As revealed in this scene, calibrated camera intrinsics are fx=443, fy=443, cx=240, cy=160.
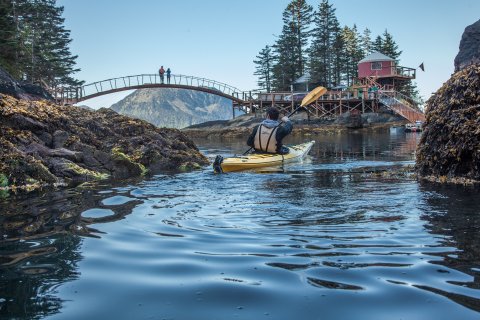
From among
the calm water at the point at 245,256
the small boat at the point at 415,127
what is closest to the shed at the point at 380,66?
the small boat at the point at 415,127

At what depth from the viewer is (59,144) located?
37.8ft

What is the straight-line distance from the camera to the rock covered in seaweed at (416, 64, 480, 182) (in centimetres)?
822

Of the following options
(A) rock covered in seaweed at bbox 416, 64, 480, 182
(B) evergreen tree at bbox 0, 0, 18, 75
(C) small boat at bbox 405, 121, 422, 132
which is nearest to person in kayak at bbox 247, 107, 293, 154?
(A) rock covered in seaweed at bbox 416, 64, 480, 182

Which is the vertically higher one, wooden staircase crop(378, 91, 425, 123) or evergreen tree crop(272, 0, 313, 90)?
evergreen tree crop(272, 0, 313, 90)

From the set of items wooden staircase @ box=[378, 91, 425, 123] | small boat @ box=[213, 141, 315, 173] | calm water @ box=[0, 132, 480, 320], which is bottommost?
calm water @ box=[0, 132, 480, 320]

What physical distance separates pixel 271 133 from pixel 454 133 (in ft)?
17.9

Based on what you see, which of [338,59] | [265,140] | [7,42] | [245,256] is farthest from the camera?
[338,59]

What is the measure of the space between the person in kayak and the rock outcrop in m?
4.46

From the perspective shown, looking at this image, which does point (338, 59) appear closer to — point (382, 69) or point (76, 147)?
point (382, 69)

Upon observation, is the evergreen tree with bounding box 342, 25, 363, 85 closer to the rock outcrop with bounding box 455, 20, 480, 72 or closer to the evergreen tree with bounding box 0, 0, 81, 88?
the evergreen tree with bounding box 0, 0, 81, 88

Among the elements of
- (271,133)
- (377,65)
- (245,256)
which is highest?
(377,65)

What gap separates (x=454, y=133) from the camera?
8.50 m

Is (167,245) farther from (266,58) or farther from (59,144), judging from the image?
(266,58)

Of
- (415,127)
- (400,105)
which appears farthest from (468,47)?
(400,105)
